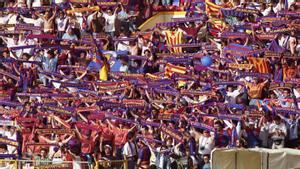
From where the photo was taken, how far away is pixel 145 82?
34.4 m

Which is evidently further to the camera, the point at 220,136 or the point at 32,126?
the point at 32,126

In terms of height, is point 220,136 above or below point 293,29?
below

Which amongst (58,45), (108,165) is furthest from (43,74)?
(108,165)

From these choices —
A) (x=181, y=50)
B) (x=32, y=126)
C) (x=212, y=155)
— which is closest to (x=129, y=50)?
(x=181, y=50)

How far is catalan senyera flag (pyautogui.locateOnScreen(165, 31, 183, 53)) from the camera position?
117 ft

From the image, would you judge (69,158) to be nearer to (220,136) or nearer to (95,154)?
(95,154)

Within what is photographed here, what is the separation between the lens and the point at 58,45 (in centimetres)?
3741

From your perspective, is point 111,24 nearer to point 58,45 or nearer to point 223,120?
point 58,45

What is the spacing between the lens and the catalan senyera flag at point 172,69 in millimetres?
34562

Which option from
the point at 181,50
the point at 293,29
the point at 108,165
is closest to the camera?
the point at 108,165

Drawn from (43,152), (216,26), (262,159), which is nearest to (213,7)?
(216,26)

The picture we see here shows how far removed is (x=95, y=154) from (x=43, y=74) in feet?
18.5

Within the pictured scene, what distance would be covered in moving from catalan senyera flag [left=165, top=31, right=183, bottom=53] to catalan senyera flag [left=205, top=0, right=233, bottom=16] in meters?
1.09

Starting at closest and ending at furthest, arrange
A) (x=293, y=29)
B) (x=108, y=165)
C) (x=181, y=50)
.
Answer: (x=108, y=165)
(x=293, y=29)
(x=181, y=50)
